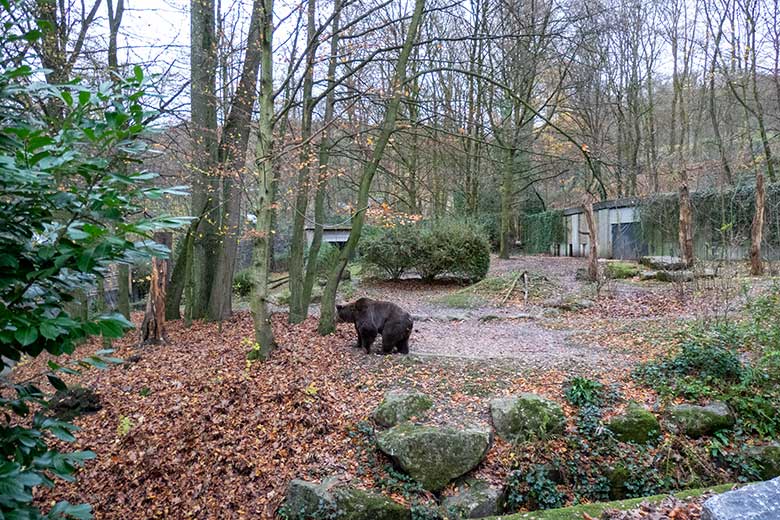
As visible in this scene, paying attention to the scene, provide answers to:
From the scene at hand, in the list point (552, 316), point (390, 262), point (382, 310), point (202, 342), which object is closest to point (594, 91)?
point (390, 262)

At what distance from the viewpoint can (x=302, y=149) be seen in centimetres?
834

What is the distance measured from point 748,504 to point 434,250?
12263 mm

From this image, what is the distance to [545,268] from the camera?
16.0 metres

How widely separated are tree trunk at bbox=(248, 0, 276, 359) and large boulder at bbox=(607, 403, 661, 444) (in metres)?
4.39

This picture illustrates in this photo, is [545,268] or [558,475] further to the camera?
[545,268]

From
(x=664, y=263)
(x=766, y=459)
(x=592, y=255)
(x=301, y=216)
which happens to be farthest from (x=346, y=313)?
(x=664, y=263)

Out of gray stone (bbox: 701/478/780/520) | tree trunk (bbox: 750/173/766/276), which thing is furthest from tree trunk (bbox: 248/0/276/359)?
tree trunk (bbox: 750/173/766/276)

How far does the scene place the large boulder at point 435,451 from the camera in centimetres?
431

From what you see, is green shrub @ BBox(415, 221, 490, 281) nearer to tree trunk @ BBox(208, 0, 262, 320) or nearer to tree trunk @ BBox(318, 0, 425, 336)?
tree trunk @ BBox(208, 0, 262, 320)

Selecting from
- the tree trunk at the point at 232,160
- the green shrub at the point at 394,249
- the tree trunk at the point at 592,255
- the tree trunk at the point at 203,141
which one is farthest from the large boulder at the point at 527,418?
the green shrub at the point at 394,249

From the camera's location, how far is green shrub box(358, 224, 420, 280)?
14797 mm

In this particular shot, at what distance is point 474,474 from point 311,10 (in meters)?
7.97

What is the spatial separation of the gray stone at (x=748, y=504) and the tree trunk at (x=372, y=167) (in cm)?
559

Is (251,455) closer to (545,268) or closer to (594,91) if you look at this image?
(545,268)
